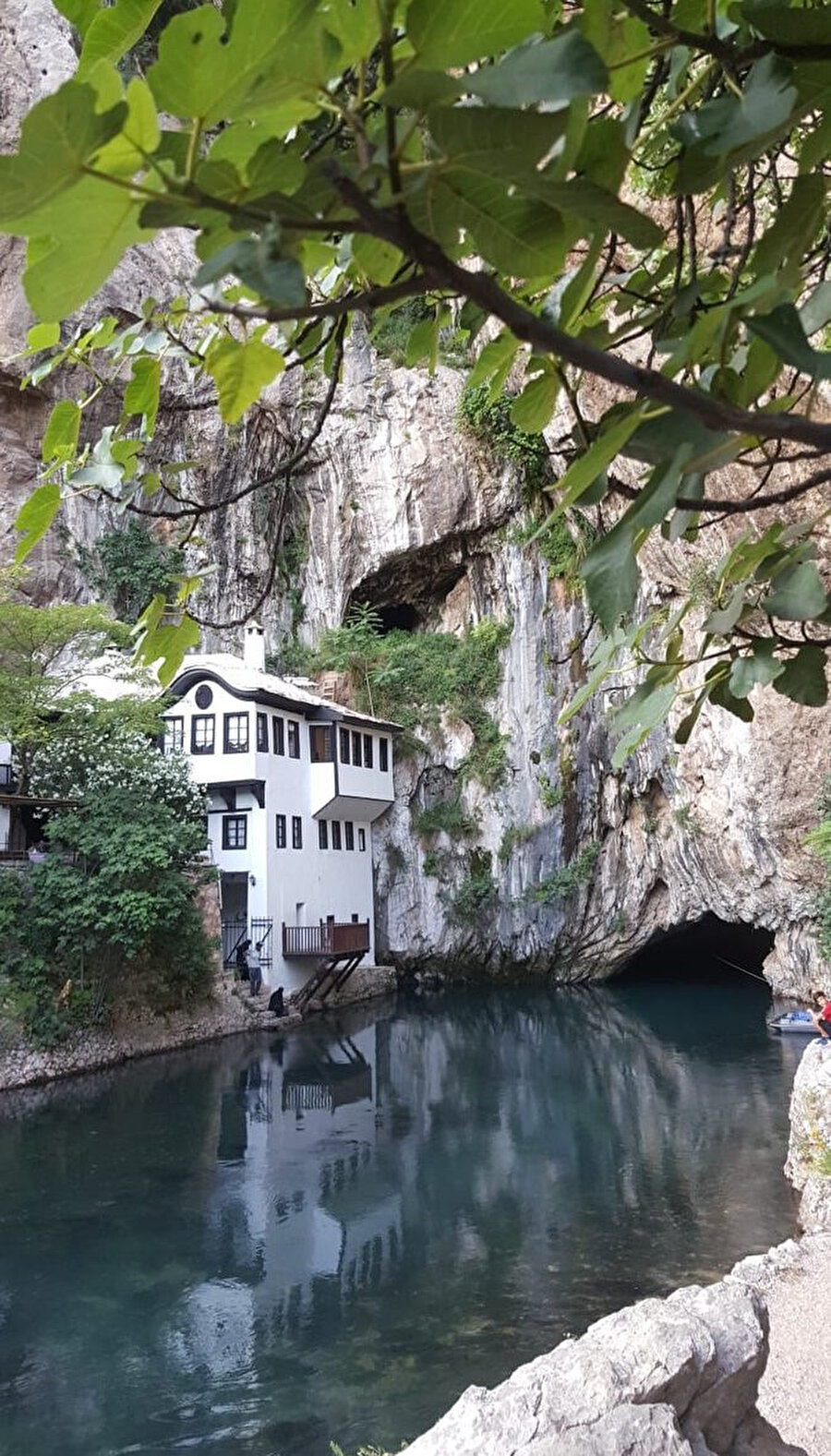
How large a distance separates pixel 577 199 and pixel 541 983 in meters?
27.3

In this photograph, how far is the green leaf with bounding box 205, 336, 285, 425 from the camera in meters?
0.90

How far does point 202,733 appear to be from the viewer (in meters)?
21.8

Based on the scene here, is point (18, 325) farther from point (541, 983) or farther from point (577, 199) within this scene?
point (577, 199)

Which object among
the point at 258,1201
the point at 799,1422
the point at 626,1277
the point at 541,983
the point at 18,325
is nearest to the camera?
the point at 799,1422

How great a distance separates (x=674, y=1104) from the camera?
13.5m

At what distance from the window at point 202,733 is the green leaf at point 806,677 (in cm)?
2110

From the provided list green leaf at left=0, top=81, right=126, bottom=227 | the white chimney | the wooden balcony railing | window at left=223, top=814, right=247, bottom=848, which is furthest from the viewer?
the white chimney

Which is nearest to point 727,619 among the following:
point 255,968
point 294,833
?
point 255,968

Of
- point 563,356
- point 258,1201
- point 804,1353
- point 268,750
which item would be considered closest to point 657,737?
point 268,750

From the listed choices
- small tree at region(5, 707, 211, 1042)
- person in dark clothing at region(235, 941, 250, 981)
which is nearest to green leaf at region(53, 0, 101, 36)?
small tree at region(5, 707, 211, 1042)

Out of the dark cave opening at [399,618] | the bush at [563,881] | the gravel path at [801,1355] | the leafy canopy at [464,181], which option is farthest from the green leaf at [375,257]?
the dark cave opening at [399,618]

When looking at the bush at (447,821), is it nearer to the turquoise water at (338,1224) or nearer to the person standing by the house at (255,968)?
the person standing by the house at (255,968)

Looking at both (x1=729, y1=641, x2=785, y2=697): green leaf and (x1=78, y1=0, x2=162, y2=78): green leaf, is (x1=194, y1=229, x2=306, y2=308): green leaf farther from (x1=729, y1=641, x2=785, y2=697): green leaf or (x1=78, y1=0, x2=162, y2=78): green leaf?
(x1=729, y1=641, x2=785, y2=697): green leaf

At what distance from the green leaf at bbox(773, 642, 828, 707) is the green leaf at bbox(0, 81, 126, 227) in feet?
3.00
